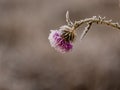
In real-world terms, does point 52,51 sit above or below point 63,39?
above

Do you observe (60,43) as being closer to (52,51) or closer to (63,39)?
(63,39)

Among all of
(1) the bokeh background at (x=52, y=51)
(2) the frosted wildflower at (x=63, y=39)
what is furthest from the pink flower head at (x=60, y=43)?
(1) the bokeh background at (x=52, y=51)

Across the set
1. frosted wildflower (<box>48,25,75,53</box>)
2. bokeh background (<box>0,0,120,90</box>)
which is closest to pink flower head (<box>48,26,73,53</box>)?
frosted wildflower (<box>48,25,75,53</box>)

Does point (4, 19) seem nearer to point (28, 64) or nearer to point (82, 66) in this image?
point (28, 64)

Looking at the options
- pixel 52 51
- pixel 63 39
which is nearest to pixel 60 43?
pixel 63 39

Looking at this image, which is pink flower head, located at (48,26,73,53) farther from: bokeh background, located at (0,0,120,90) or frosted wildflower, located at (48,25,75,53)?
bokeh background, located at (0,0,120,90)

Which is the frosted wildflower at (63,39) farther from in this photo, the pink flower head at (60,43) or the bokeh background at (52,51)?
the bokeh background at (52,51)

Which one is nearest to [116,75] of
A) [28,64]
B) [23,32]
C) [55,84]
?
[55,84]
